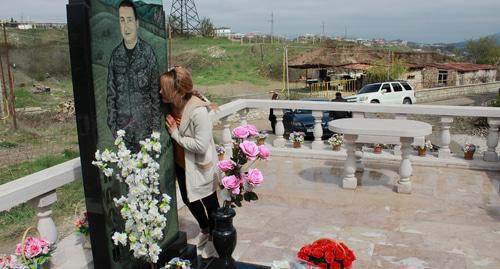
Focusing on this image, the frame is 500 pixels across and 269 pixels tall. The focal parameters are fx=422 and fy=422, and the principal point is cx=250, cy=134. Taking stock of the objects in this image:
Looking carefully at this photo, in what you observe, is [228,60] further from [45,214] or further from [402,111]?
[45,214]

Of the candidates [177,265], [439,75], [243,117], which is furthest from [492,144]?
[439,75]

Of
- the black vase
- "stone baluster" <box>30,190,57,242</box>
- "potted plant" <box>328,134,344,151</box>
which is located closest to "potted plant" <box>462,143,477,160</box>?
"potted plant" <box>328,134,344,151</box>

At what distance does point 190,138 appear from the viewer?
124 inches

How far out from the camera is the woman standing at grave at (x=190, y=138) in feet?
9.97

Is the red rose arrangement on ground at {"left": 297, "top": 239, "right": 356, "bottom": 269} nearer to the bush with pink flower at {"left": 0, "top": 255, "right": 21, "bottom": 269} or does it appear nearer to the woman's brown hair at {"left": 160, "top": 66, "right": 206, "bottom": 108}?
the woman's brown hair at {"left": 160, "top": 66, "right": 206, "bottom": 108}

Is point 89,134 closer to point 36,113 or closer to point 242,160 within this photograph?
point 242,160

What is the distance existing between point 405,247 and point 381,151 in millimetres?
3032

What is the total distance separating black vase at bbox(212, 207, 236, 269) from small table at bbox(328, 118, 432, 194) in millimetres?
2430

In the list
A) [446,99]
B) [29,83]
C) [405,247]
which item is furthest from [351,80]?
[405,247]

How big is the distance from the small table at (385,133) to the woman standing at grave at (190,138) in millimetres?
2284

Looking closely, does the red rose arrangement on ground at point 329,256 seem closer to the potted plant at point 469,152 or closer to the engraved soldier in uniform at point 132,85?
the engraved soldier in uniform at point 132,85

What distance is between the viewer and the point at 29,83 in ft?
87.8

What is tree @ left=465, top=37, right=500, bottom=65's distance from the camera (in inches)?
2133

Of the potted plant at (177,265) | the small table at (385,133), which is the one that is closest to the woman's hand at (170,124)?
the potted plant at (177,265)
